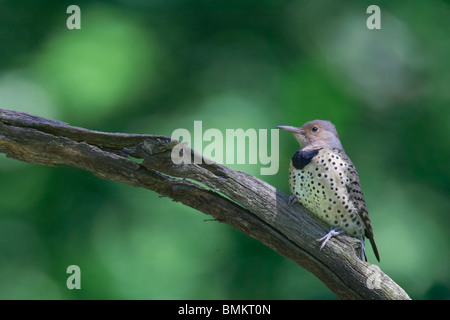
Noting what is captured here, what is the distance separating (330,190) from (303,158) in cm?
22

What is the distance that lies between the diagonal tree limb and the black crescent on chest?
30 cm

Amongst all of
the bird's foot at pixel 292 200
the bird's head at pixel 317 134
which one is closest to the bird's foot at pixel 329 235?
the bird's foot at pixel 292 200

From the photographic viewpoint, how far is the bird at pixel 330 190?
2467 millimetres

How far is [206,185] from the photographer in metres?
2.32

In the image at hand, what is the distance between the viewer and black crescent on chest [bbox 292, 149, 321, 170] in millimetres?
2578

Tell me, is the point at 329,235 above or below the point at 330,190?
below

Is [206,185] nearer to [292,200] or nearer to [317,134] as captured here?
[292,200]

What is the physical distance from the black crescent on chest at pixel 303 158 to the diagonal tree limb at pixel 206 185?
297 mm

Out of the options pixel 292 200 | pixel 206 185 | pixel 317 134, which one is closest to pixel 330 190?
pixel 292 200

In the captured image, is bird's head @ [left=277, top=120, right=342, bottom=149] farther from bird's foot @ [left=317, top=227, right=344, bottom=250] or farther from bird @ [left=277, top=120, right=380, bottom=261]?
bird's foot @ [left=317, top=227, right=344, bottom=250]

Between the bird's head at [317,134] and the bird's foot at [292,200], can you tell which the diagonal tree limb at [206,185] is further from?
the bird's head at [317,134]

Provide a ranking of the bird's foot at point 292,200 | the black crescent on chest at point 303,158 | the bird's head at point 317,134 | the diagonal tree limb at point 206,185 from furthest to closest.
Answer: the bird's head at point 317,134 < the black crescent on chest at point 303,158 < the bird's foot at point 292,200 < the diagonal tree limb at point 206,185

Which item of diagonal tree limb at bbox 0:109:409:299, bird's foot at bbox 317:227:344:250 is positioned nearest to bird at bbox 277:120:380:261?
bird's foot at bbox 317:227:344:250

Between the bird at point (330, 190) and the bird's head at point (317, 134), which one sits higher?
the bird's head at point (317, 134)
